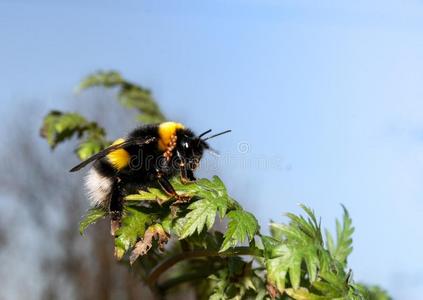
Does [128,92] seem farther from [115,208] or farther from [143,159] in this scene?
[115,208]

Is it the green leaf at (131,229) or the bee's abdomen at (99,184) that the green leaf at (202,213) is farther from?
the bee's abdomen at (99,184)

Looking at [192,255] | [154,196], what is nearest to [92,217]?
[154,196]

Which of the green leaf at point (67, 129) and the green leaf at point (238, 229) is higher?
the green leaf at point (67, 129)

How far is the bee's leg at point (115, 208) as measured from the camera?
8.77 ft

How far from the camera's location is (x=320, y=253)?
2.53m

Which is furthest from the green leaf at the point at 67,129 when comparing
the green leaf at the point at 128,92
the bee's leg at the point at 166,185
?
the bee's leg at the point at 166,185

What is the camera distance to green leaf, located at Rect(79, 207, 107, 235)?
2.53 meters

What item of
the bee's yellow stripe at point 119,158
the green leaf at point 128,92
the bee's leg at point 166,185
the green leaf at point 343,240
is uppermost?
the green leaf at point 128,92

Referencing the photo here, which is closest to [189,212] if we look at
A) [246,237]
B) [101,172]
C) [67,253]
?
[246,237]

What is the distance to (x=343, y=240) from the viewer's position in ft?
11.0

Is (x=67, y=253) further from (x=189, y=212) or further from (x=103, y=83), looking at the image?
(x=189, y=212)

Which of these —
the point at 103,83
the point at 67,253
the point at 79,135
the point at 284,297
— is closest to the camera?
the point at 284,297

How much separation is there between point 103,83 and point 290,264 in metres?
3.19

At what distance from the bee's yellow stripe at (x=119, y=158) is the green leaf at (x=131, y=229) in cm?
36
